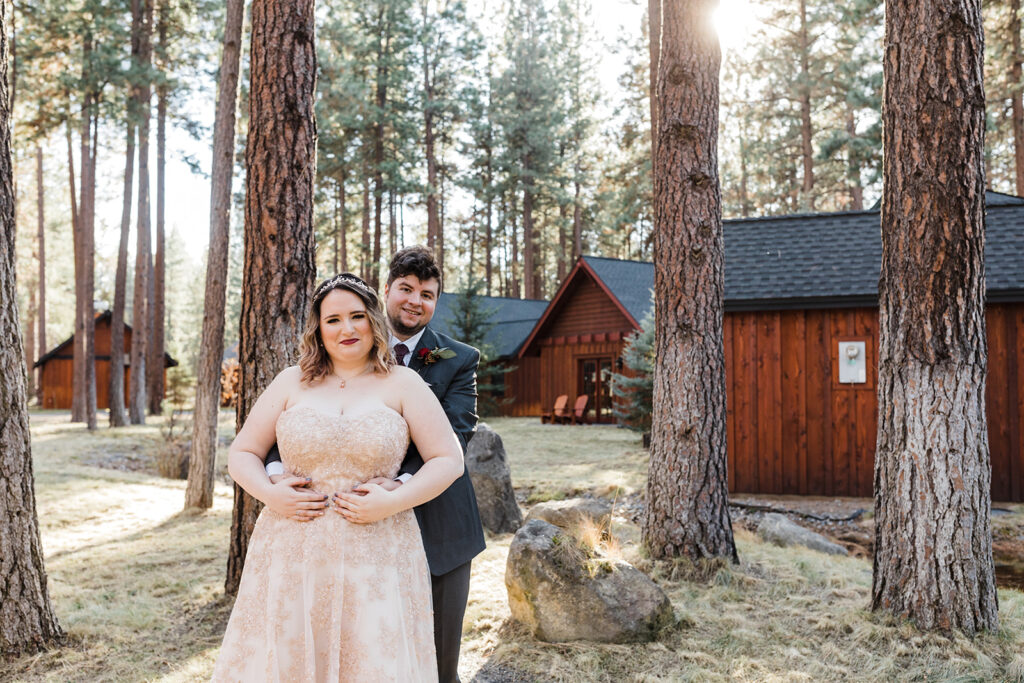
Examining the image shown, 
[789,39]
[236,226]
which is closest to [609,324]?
[789,39]

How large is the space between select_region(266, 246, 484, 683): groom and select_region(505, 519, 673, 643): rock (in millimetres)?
1337

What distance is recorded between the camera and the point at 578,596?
14.5 feet

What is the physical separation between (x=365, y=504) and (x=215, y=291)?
22.5 ft

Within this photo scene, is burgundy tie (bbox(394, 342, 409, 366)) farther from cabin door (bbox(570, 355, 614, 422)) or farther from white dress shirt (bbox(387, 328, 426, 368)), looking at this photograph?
cabin door (bbox(570, 355, 614, 422))

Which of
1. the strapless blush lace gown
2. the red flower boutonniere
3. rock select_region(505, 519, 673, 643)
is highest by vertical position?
the red flower boutonniere

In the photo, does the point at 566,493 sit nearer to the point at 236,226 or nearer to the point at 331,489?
the point at 331,489

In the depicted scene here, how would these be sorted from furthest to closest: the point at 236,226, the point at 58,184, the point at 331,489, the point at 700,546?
the point at 236,226 < the point at 58,184 < the point at 700,546 < the point at 331,489

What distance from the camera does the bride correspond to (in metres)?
2.32

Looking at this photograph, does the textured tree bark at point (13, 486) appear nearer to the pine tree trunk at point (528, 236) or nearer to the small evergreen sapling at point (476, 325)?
the small evergreen sapling at point (476, 325)

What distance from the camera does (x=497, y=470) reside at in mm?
7582

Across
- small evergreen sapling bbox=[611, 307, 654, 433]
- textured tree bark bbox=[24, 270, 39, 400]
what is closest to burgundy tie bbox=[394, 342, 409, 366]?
small evergreen sapling bbox=[611, 307, 654, 433]

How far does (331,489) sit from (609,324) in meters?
19.6

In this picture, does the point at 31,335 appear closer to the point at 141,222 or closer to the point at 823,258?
the point at 141,222

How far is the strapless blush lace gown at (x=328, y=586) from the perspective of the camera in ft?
7.58
